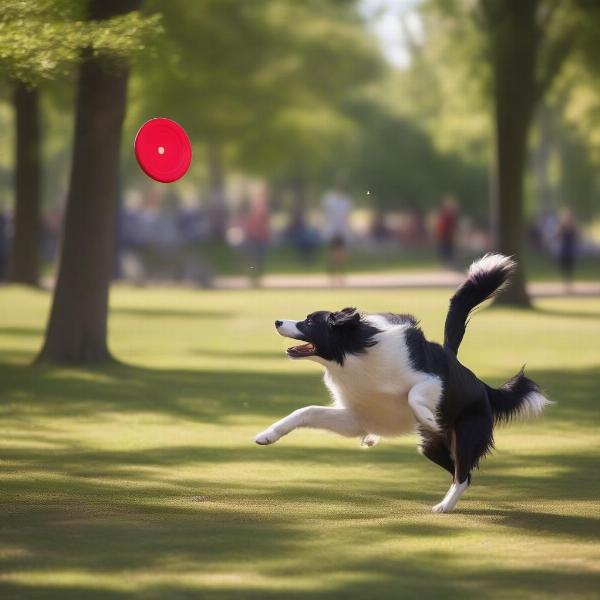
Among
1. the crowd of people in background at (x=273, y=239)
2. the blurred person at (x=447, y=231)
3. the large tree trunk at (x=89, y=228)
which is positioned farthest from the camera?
the blurred person at (x=447, y=231)

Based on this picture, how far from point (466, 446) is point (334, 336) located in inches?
43.7

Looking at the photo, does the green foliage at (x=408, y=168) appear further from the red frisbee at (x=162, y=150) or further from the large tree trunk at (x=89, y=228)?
the red frisbee at (x=162, y=150)

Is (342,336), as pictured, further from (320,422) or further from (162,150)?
(162,150)

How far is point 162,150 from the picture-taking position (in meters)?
12.7

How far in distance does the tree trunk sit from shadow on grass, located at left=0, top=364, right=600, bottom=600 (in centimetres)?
1716

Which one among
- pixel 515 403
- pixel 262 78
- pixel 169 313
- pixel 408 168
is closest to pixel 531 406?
pixel 515 403

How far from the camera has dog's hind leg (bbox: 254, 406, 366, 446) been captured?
9328 mm

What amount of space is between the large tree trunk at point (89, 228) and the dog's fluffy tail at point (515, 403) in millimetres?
8916

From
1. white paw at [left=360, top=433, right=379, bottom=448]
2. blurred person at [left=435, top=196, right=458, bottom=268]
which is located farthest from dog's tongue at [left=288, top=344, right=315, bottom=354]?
blurred person at [left=435, top=196, right=458, bottom=268]

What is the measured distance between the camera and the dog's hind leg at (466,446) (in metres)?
9.09

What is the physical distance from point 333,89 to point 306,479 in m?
43.4

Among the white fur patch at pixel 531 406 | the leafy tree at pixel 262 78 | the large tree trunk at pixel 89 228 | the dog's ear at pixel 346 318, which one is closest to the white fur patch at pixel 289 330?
the dog's ear at pixel 346 318

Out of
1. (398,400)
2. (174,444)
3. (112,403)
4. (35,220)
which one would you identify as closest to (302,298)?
(35,220)

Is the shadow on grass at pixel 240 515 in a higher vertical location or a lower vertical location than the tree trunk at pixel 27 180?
lower
